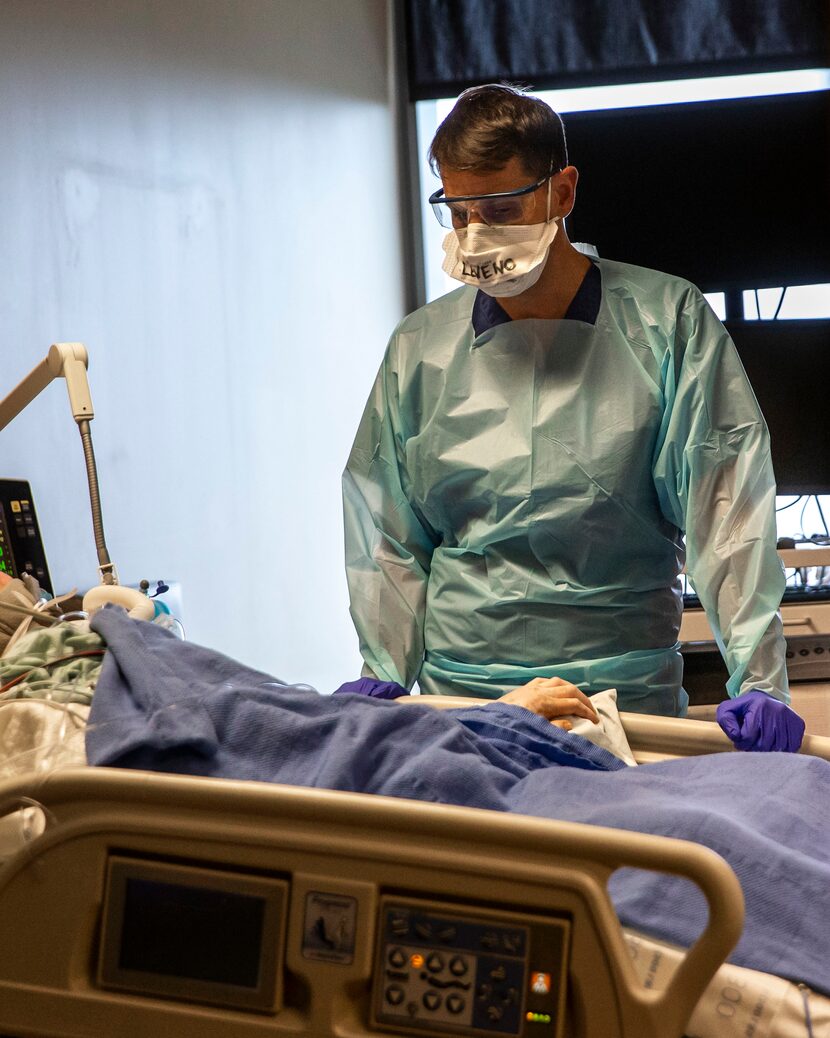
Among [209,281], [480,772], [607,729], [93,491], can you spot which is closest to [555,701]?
[607,729]

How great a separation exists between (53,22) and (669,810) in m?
2.32

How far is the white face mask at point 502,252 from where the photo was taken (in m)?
1.84

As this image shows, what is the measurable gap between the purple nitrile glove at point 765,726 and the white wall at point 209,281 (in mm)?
1577

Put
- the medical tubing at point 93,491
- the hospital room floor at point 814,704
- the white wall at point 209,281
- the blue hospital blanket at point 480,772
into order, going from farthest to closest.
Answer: the hospital room floor at point 814,704 < the white wall at point 209,281 < the medical tubing at point 93,491 < the blue hospital blanket at point 480,772

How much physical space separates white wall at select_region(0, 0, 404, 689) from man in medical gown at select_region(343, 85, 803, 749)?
3.37 ft

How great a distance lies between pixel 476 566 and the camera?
1.93 m

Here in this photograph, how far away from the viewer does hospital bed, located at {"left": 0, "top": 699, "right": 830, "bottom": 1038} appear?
93 cm

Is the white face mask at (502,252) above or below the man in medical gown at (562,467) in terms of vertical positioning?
above

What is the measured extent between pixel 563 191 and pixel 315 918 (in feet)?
4.29

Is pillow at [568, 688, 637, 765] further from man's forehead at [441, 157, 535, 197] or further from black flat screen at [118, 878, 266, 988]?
man's forehead at [441, 157, 535, 197]

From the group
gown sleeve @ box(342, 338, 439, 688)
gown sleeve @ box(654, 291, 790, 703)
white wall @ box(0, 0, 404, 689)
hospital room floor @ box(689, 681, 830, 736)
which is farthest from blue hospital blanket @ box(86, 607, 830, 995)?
hospital room floor @ box(689, 681, 830, 736)

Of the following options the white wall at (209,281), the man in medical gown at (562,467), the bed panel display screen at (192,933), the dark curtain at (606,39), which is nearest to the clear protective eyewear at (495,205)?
the man in medical gown at (562,467)

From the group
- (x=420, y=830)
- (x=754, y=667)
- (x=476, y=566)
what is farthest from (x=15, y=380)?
(x=420, y=830)

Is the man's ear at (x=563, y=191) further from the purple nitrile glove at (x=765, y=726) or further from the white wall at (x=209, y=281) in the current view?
the white wall at (x=209, y=281)
